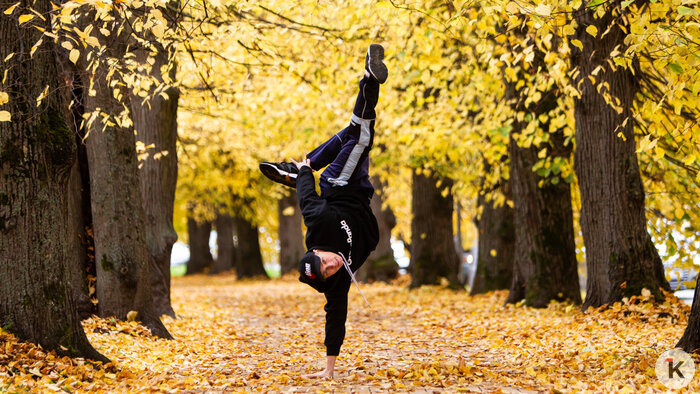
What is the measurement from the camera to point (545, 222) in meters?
12.6

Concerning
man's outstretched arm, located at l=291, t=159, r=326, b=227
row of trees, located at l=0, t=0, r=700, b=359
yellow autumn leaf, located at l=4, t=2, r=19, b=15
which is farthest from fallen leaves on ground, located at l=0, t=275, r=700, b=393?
yellow autumn leaf, located at l=4, t=2, r=19, b=15

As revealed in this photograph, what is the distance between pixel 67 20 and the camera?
609cm

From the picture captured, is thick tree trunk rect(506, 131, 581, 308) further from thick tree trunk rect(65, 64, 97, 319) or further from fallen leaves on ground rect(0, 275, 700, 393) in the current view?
thick tree trunk rect(65, 64, 97, 319)

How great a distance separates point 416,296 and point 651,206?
6.17 meters

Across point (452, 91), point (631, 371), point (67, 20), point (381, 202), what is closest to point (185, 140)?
point (381, 202)

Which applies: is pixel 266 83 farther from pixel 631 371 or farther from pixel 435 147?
pixel 631 371

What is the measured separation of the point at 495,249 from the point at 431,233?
3.07 meters

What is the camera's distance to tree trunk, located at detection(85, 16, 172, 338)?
9570 millimetres

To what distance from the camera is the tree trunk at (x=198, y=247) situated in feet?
121

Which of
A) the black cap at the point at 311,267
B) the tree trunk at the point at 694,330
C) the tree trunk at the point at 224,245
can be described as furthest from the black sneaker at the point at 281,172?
the tree trunk at the point at 224,245

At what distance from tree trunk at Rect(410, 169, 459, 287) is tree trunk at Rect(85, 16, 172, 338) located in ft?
33.7

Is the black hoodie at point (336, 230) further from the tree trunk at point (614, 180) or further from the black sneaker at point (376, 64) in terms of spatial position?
the tree trunk at point (614, 180)

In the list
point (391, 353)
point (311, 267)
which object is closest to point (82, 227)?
point (391, 353)

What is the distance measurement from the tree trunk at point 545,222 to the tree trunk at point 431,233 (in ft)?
20.2
